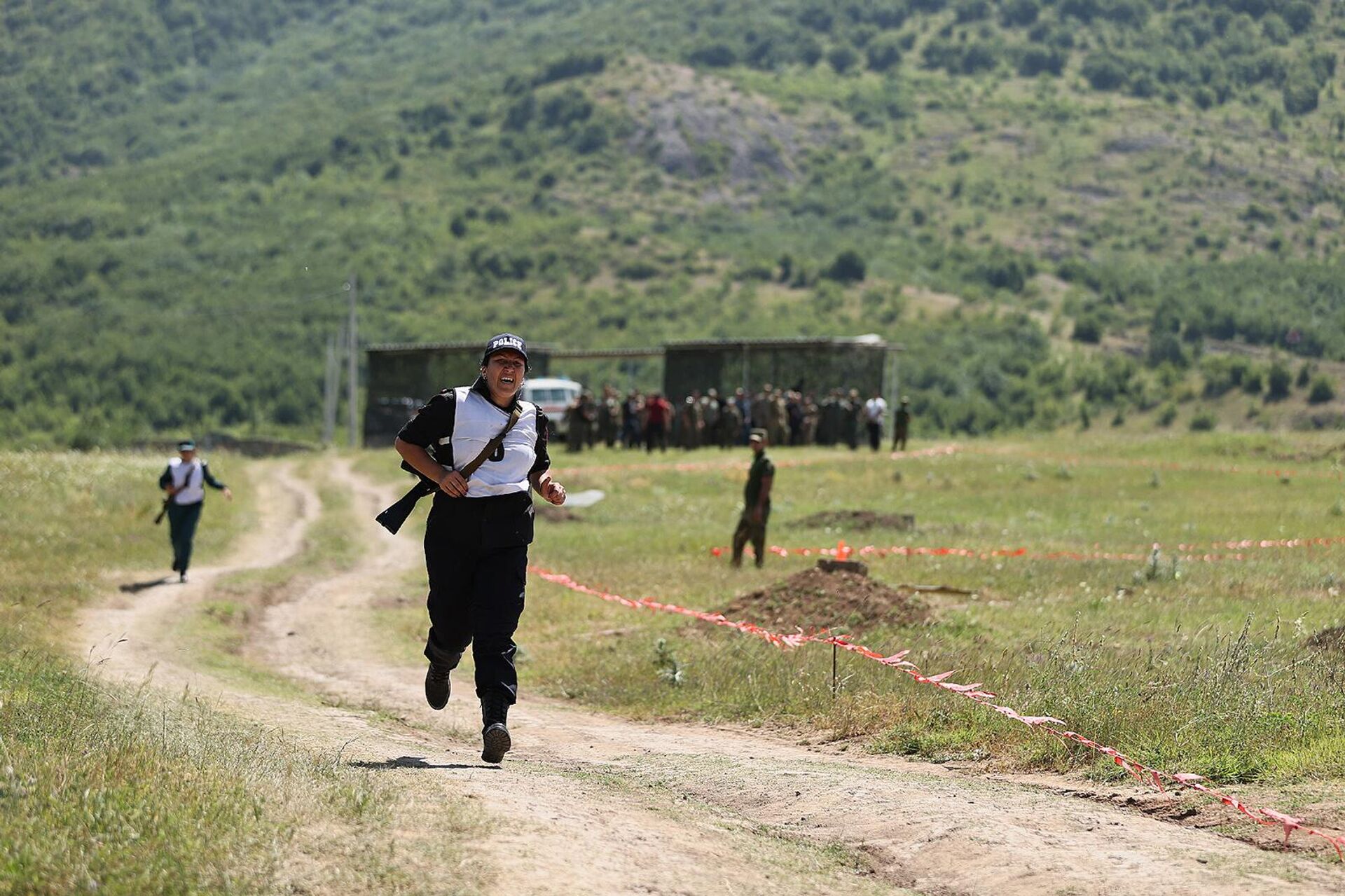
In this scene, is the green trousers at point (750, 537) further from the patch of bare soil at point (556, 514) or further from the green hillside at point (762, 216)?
the green hillside at point (762, 216)

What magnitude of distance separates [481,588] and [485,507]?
0.41 metres

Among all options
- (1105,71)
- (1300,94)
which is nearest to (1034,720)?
(1300,94)

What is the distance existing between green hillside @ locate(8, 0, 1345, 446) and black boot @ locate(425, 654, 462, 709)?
57.5m

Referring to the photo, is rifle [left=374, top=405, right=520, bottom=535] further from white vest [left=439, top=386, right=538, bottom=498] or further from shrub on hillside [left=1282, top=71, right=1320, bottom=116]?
shrub on hillside [left=1282, top=71, right=1320, bottom=116]

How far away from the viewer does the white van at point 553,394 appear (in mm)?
48125

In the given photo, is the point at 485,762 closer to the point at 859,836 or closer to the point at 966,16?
the point at 859,836

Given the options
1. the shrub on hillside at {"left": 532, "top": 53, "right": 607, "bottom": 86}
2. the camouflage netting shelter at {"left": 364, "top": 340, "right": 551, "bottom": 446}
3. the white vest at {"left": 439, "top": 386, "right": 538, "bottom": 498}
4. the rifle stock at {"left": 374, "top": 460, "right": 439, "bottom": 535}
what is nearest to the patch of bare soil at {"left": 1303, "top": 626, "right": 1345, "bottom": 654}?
the white vest at {"left": 439, "top": 386, "right": 538, "bottom": 498}

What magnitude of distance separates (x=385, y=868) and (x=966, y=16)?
19857cm

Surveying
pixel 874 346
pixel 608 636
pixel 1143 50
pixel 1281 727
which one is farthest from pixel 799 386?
pixel 1143 50

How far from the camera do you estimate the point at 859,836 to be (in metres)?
7.36

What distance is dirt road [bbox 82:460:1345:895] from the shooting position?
20.8ft

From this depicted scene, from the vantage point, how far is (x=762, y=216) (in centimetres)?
14350

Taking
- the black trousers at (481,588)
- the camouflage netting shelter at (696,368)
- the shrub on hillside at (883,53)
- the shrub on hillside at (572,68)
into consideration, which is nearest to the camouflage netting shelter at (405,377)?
the camouflage netting shelter at (696,368)

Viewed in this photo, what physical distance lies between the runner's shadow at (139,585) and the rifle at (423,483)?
35.0 feet
